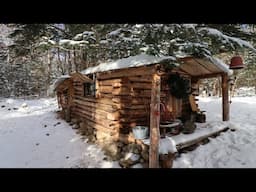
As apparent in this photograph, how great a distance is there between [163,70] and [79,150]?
144 inches

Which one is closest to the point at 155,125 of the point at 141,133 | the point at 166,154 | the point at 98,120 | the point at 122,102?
the point at 166,154

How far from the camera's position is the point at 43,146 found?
23.3ft

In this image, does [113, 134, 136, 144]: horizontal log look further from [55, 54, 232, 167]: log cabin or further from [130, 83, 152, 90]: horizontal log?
[130, 83, 152, 90]: horizontal log

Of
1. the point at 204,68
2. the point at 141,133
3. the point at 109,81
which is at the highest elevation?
the point at 204,68

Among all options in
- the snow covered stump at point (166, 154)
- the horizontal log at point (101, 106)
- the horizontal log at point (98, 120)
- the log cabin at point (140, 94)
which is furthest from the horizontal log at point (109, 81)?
the snow covered stump at point (166, 154)

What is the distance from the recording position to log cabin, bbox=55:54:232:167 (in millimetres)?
4855

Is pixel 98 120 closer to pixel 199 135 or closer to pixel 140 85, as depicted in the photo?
pixel 140 85

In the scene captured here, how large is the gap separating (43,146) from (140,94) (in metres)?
3.52

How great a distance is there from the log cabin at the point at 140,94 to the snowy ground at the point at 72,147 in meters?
0.81

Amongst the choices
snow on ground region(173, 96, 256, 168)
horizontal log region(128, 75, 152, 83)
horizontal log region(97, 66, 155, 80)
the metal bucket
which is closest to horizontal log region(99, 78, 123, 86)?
horizontal log region(97, 66, 155, 80)

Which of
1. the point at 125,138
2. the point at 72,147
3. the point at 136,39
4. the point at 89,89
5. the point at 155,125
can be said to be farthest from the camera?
the point at 89,89

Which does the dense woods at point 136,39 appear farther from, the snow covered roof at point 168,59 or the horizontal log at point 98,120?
the horizontal log at point 98,120
